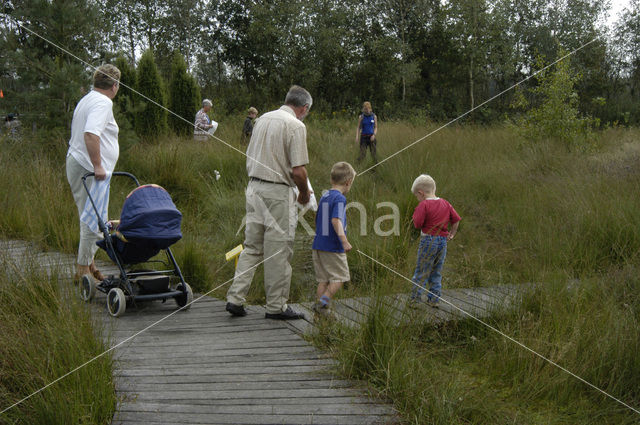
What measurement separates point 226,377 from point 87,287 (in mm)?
1962

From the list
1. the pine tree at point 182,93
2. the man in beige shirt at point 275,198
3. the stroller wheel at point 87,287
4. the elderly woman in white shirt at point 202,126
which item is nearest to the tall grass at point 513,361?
the man in beige shirt at point 275,198

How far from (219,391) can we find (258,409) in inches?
11.9

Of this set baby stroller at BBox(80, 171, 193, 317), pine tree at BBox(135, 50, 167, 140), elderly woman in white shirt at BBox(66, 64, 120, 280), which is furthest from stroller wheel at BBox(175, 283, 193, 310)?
pine tree at BBox(135, 50, 167, 140)

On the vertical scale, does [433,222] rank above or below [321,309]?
above

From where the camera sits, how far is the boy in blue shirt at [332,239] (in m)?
4.45

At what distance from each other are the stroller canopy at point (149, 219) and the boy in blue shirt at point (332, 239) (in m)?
1.11

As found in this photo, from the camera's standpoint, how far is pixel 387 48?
1123 inches

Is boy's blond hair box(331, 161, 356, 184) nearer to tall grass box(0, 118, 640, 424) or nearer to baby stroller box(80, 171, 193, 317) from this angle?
tall grass box(0, 118, 640, 424)

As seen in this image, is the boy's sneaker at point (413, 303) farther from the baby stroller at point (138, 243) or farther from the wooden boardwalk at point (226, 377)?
the baby stroller at point (138, 243)

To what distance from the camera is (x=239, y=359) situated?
362 centimetres

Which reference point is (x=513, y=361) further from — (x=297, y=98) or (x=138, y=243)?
(x=138, y=243)

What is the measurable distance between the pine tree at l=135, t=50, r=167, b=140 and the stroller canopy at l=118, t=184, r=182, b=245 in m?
9.53

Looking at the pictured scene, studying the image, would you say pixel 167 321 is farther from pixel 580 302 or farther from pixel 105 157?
pixel 580 302

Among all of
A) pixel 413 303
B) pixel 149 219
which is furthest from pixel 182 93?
pixel 413 303
